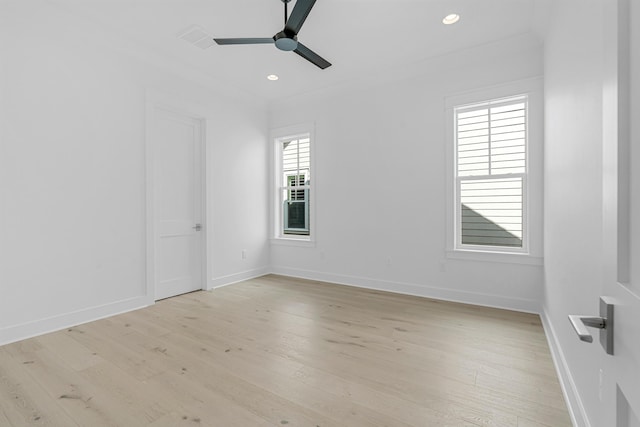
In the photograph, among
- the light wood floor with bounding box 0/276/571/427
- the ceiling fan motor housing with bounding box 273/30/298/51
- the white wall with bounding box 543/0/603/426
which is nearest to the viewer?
the white wall with bounding box 543/0/603/426

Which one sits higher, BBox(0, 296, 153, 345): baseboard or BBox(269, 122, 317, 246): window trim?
BBox(269, 122, 317, 246): window trim

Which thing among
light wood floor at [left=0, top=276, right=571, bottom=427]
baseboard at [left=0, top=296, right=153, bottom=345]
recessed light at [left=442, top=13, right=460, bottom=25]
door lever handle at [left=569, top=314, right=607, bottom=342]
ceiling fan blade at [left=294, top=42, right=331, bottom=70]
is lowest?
light wood floor at [left=0, top=276, right=571, bottom=427]

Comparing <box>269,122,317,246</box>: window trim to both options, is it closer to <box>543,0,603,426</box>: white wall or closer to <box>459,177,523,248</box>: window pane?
<box>459,177,523,248</box>: window pane

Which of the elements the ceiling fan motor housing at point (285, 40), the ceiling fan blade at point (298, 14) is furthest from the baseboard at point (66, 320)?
the ceiling fan blade at point (298, 14)

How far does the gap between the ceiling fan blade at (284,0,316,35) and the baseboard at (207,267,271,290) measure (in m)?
3.36

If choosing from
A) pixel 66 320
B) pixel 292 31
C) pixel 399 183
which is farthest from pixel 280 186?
pixel 66 320

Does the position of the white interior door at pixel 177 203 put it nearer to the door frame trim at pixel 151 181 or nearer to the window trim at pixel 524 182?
the door frame trim at pixel 151 181

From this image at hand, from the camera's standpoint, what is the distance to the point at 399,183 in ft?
13.4

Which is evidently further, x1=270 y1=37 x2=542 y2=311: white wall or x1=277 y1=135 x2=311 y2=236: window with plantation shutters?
x1=277 y1=135 x2=311 y2=236: window with plantation shutters

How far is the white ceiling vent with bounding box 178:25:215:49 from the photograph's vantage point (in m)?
3.13

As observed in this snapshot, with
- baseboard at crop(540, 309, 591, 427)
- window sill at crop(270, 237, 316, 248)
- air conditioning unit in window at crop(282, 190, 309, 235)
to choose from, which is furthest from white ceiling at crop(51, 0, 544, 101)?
baseboard at crop(540, 309, 591, 427)

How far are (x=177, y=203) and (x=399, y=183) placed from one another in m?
2.96

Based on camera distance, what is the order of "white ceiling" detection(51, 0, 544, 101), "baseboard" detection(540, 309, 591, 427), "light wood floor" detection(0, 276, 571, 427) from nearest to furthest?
"baseboard" detection(540, 309, 591, 427) → "light wood floor" detection(0, 276, 571, 427) → "white ceiling" detection(51, 0, 544, 101)

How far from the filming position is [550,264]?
104 inches
